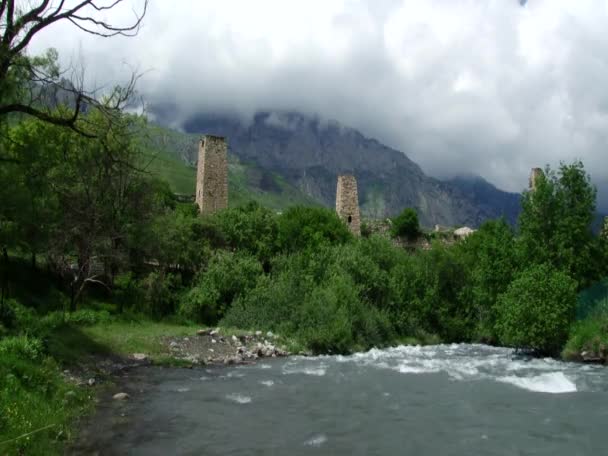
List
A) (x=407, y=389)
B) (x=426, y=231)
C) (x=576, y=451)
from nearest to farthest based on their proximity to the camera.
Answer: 1. (x=576, y=451)
2. (x=407, y=389)
3. (x=426, y=231)

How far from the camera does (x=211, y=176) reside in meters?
48.6

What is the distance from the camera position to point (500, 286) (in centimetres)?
2983

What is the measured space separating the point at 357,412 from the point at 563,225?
19.2 meters

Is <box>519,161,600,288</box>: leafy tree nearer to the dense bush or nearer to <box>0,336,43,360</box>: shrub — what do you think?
the dense bush

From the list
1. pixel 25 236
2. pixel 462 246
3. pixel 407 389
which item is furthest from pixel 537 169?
pixel 25 236

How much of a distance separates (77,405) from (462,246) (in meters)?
33.5

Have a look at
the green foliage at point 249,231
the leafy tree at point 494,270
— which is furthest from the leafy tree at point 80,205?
the leafy tree at point 494,270

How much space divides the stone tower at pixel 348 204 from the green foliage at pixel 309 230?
4.46 metres

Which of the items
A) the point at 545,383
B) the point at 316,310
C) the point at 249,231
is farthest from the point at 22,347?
the point at 249,231

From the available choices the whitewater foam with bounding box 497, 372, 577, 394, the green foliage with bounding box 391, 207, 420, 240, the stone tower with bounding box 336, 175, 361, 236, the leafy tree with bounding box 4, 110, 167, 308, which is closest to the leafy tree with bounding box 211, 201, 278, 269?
the leafy tree with bounding box 4, 110, 167, 308

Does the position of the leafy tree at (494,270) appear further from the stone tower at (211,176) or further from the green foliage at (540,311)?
the stone tower at (211,176)

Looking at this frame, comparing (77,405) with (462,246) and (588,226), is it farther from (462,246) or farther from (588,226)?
(462,246)

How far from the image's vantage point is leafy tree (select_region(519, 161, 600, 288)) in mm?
28141

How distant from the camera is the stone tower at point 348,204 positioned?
160ft
